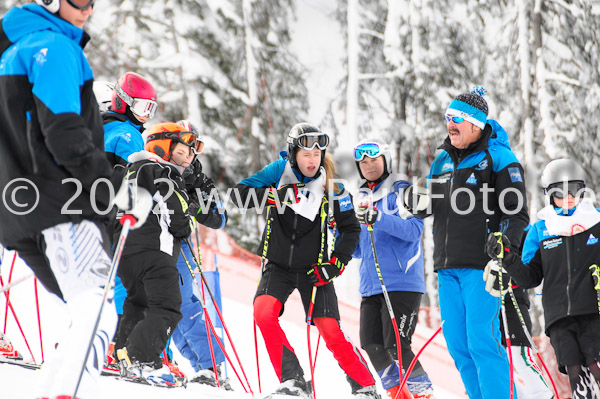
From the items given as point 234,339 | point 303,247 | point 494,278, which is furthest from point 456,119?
point 234,339

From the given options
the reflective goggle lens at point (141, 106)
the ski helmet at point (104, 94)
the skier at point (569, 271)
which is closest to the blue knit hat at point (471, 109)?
the skier at point (569, 271)

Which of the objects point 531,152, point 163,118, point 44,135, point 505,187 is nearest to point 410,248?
point 505,187

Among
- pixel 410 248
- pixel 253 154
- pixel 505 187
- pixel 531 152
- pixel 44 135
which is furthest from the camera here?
pixel 253 154

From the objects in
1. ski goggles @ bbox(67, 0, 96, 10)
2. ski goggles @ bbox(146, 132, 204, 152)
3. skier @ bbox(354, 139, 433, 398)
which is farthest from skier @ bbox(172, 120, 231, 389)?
ski goggles @ bbox(67, 0, 96, 10)

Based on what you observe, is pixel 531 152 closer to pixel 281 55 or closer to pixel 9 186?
pixel 281 55

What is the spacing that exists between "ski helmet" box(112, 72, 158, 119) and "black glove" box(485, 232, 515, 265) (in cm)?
277

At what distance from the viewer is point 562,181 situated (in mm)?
5203

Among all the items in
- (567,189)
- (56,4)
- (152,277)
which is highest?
(56,4)

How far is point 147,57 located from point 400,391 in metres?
14.9

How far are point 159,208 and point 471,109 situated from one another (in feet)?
8.17

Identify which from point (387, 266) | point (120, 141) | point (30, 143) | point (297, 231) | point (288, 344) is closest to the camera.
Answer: point (30, 143)

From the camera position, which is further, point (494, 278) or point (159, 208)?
point (159, 208)

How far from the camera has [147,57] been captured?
17719mm

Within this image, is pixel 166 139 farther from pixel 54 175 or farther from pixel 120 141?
pixel 54 175
